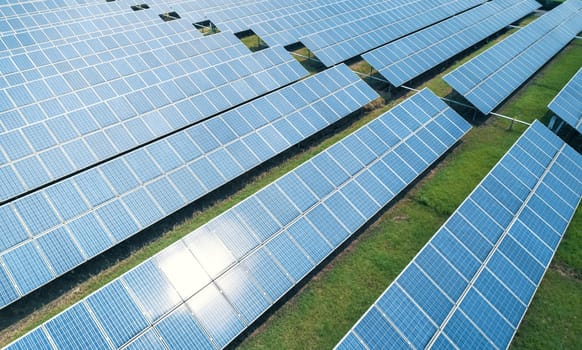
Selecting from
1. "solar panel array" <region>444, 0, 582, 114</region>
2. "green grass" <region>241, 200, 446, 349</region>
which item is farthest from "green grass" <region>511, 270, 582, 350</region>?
"solar panel array" <region>444, 0, 582, 114</region>

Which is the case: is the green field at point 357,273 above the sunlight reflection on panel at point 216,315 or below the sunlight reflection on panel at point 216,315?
below

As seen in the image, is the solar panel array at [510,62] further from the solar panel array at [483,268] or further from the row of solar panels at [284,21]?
the row of solar panels at [284,21]

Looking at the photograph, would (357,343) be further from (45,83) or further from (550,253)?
(45,83)

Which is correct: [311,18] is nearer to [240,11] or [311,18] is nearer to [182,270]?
[240,11]

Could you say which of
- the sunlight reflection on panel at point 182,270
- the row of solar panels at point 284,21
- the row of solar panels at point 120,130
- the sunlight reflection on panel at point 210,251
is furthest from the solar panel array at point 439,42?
the sunlight reflection on panel at point 182,270

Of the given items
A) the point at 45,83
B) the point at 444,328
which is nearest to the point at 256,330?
the point at 444,328

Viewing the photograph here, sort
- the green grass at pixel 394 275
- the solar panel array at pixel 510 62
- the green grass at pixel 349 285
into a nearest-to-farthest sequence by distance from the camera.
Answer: the green grass at pixel 349 285, the green grass at pixel 394 275, the solar panel array at pixel 510 62
